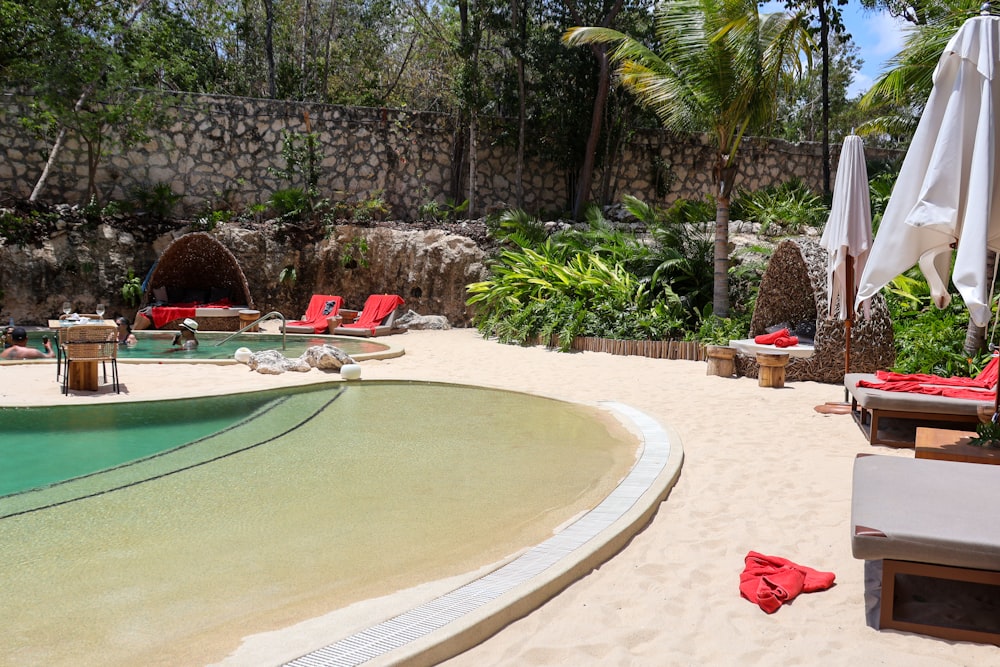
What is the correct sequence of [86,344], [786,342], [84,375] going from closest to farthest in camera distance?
[86,344] < [84,375] < [786,342]

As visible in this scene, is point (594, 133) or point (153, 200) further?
point (594, 133)

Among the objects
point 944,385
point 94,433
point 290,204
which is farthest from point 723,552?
point 290,204

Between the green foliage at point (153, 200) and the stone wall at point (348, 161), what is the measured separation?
0.43 metres

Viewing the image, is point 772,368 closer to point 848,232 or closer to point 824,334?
point 824,334

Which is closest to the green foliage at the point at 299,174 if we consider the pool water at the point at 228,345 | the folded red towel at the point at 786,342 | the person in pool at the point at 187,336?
the pool water at the point at 228,345

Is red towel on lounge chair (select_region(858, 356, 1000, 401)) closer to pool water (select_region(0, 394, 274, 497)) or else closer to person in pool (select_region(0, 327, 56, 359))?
pool water (select_region(0, 394, 274, 497))

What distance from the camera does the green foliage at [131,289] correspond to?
16.3 meters

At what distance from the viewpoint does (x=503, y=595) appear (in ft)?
10.7

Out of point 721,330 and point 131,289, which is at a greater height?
point 131,289

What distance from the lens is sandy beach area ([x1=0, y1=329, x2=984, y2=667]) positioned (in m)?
2.92

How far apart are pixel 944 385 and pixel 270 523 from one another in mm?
5929

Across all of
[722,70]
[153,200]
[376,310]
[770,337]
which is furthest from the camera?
[153,200]

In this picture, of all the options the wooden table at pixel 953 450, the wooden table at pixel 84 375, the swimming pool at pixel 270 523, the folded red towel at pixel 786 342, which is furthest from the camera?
the folded red towel at pixel 786 342

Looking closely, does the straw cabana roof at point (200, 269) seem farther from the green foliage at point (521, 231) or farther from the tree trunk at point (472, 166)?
the tree trunk at point (472, 166)
